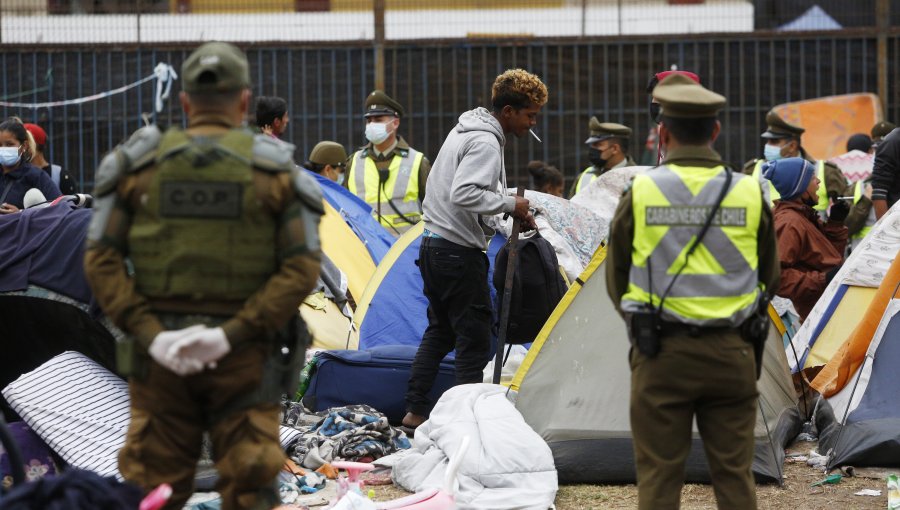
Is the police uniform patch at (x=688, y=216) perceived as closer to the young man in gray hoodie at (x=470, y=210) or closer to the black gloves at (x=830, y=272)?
the young man in gray hoodie at (x=470, y=210)

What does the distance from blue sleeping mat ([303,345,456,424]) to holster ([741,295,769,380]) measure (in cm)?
296

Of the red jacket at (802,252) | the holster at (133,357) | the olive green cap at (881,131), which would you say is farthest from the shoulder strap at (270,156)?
the olive green cap at (881,131)

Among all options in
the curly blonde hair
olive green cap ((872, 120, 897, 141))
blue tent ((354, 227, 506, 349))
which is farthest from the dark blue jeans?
olive green cap ((872, 120, 897, 141))

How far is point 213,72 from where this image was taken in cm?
373

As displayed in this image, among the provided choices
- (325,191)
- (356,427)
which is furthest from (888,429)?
(325,191)

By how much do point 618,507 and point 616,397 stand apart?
0.63 metres

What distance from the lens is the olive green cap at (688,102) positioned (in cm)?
411

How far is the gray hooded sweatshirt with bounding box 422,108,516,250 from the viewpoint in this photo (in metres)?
6.29

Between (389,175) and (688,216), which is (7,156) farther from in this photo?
(688,216)

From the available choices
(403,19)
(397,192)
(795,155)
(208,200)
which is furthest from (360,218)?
(403,19)

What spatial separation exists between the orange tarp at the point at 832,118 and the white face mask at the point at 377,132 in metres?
5.30

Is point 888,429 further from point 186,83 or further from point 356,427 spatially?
point 186,83

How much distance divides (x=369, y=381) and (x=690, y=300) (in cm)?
327

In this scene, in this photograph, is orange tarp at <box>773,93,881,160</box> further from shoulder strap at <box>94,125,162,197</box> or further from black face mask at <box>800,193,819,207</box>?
shoulder strap at <box>94,125,162,197</box>
